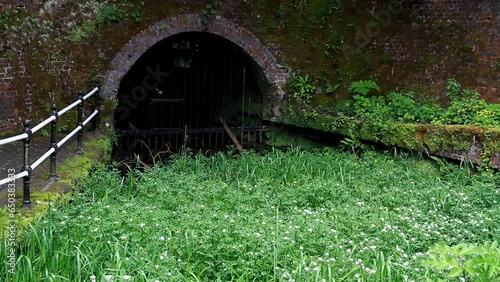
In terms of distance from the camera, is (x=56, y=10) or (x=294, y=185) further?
(x=56, y=10)

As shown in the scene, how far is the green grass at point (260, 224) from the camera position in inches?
151

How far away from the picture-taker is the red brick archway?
8.73 metres

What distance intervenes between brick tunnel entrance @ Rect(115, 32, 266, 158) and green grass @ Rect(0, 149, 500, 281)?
2.74m

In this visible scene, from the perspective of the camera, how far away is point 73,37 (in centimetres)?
848

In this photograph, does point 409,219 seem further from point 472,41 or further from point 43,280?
point 472,41

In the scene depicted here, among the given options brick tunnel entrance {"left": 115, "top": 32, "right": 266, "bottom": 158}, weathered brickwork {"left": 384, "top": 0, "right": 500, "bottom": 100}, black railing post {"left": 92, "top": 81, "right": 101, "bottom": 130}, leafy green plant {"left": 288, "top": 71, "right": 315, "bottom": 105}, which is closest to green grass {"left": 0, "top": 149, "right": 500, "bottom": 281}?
black railing post {"left": 92, "top": 81, "right": 101, "bottom": 130}

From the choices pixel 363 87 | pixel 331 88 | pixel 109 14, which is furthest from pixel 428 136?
pixel 109 14

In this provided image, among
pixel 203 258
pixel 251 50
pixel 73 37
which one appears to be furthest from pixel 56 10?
pixel 203 258

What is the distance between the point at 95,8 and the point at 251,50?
272 cm

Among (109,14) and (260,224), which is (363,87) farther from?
(260,224)

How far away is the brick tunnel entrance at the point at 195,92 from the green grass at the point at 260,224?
274 centimetres

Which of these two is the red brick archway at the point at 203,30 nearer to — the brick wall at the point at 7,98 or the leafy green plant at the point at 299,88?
the leafy green plant at the point at 299,88

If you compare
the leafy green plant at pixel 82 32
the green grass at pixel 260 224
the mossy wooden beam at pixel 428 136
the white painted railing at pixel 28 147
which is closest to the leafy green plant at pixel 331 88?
the mossy wooden beam at pixel 428 136

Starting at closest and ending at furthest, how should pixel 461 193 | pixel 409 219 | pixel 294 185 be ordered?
pixel 409 219
pixel 461 193
pixel 294 185
